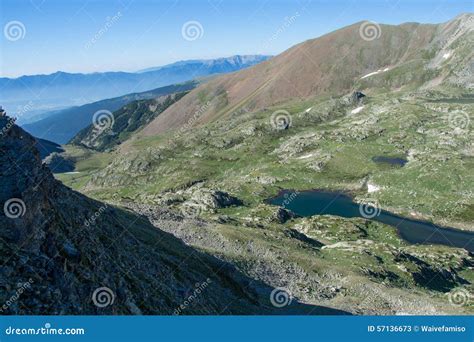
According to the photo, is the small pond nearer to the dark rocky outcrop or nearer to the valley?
the valley

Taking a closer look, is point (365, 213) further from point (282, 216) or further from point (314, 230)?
point (282, 216)

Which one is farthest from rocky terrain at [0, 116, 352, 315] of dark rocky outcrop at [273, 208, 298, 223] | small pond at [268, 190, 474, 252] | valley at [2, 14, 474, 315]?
small pond at [268, 190, 474, 252]

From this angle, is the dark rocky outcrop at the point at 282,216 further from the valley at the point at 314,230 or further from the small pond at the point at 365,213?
the small pond at the point at 365,213

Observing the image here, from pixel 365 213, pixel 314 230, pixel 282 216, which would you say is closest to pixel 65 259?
pixel 314 230

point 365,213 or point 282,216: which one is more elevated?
point 282,216

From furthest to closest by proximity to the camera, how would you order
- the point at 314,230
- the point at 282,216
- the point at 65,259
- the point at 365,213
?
the point at 365,213, the point at 282,216, the point at 314,230, the point at 65,259

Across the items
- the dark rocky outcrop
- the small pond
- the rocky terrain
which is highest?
the rocky terrain

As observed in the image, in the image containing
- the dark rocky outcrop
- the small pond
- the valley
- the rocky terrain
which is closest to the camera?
the rocky terrain

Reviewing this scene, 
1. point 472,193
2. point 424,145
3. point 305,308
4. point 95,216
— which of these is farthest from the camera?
point 424,145
